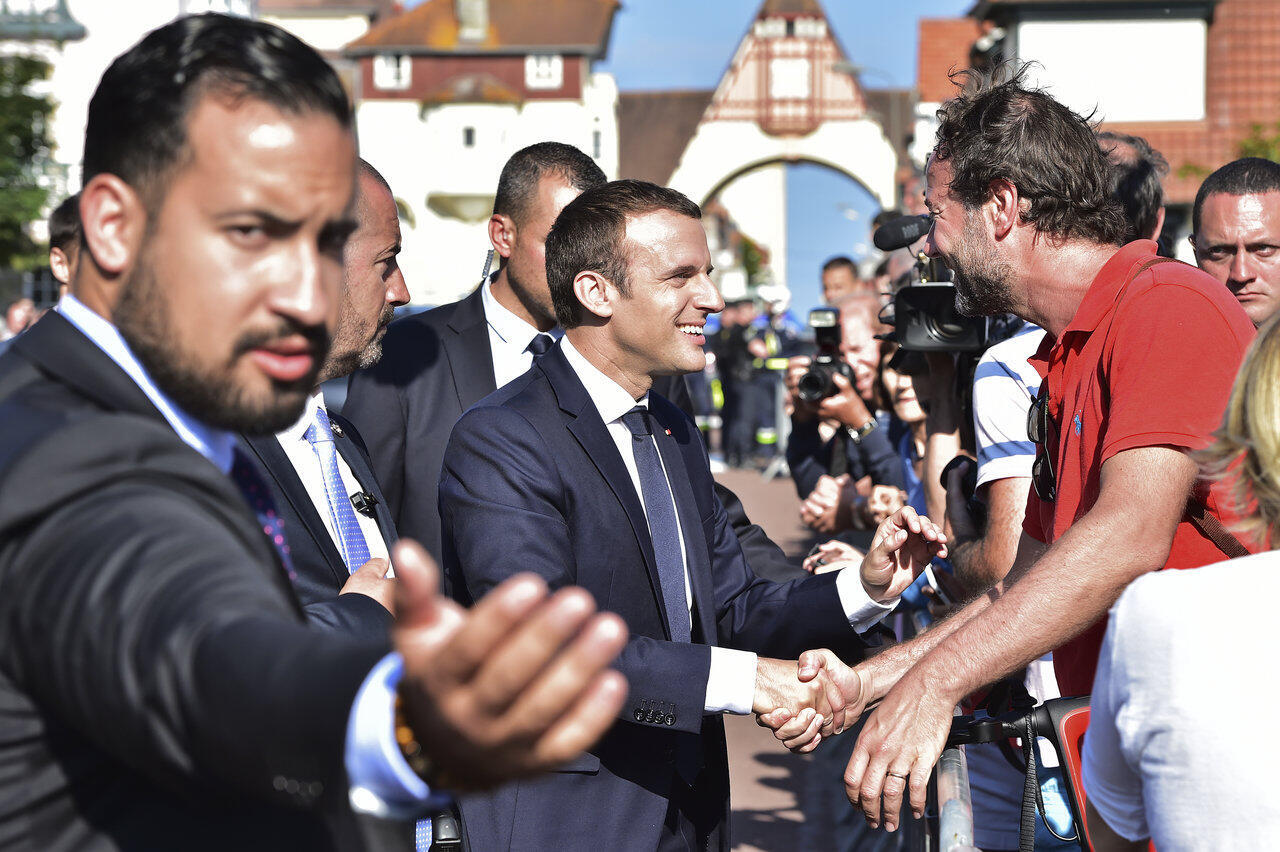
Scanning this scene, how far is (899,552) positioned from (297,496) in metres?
1.56

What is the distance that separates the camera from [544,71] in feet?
224

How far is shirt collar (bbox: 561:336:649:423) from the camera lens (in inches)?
143

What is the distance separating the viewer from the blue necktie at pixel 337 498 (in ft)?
10.9

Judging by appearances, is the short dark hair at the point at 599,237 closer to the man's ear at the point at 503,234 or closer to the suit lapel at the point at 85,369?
the man's ear at the point at 503,234

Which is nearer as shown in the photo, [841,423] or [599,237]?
[599,237]

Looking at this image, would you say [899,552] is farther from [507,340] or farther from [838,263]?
[838,263]

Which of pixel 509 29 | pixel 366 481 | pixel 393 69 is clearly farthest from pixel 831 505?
pixel 393 69

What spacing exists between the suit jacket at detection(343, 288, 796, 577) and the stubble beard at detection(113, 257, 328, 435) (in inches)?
123

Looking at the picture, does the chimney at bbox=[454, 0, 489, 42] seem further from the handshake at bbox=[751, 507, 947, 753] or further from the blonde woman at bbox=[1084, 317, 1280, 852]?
the blonde woman at bbox=[1084, 317, 1280, 852]

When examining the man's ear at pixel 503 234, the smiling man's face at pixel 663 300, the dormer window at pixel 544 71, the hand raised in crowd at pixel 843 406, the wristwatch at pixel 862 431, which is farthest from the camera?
the dormer window at pixel 544 71

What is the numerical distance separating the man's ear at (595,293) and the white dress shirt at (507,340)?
4.72 ft

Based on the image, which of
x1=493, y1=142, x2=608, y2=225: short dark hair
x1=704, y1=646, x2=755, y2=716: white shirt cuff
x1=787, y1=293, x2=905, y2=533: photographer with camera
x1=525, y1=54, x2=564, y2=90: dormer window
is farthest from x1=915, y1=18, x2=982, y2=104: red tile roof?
x1=704, y1=646, x2=755, y2=716: white shirt cuff

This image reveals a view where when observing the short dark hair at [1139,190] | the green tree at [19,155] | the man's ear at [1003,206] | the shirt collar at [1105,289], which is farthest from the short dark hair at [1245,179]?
the green tree at [19,155]

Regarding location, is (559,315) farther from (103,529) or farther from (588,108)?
(588,108)
